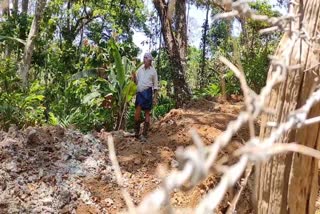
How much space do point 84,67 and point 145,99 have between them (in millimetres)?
5842

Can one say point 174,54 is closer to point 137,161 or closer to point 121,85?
point 121,85

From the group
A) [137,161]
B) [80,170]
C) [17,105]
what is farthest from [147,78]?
[17,105]

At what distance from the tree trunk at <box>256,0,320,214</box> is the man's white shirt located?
4.97 m

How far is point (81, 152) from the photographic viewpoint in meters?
6.88

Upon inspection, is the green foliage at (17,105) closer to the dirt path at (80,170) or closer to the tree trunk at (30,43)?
the tree trunk at (30,43)

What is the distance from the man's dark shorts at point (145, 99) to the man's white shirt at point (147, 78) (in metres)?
0.06

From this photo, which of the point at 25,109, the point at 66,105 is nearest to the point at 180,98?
the point at 66,105

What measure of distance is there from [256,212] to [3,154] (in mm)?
4345

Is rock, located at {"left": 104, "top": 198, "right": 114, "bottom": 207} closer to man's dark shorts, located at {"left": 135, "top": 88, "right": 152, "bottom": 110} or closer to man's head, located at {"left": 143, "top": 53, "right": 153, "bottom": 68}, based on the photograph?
man's dark shorts, located at {"left": 135, "top": 88, "right": 152, "bottom": 110}

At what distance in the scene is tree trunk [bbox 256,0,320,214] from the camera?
248 centimetres

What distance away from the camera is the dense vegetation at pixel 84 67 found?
32.2ft

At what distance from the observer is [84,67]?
13.2 metres

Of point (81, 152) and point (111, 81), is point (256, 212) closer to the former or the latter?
point (81, 152)

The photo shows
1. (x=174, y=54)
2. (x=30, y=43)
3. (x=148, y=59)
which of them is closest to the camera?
(x=148, y=59)
